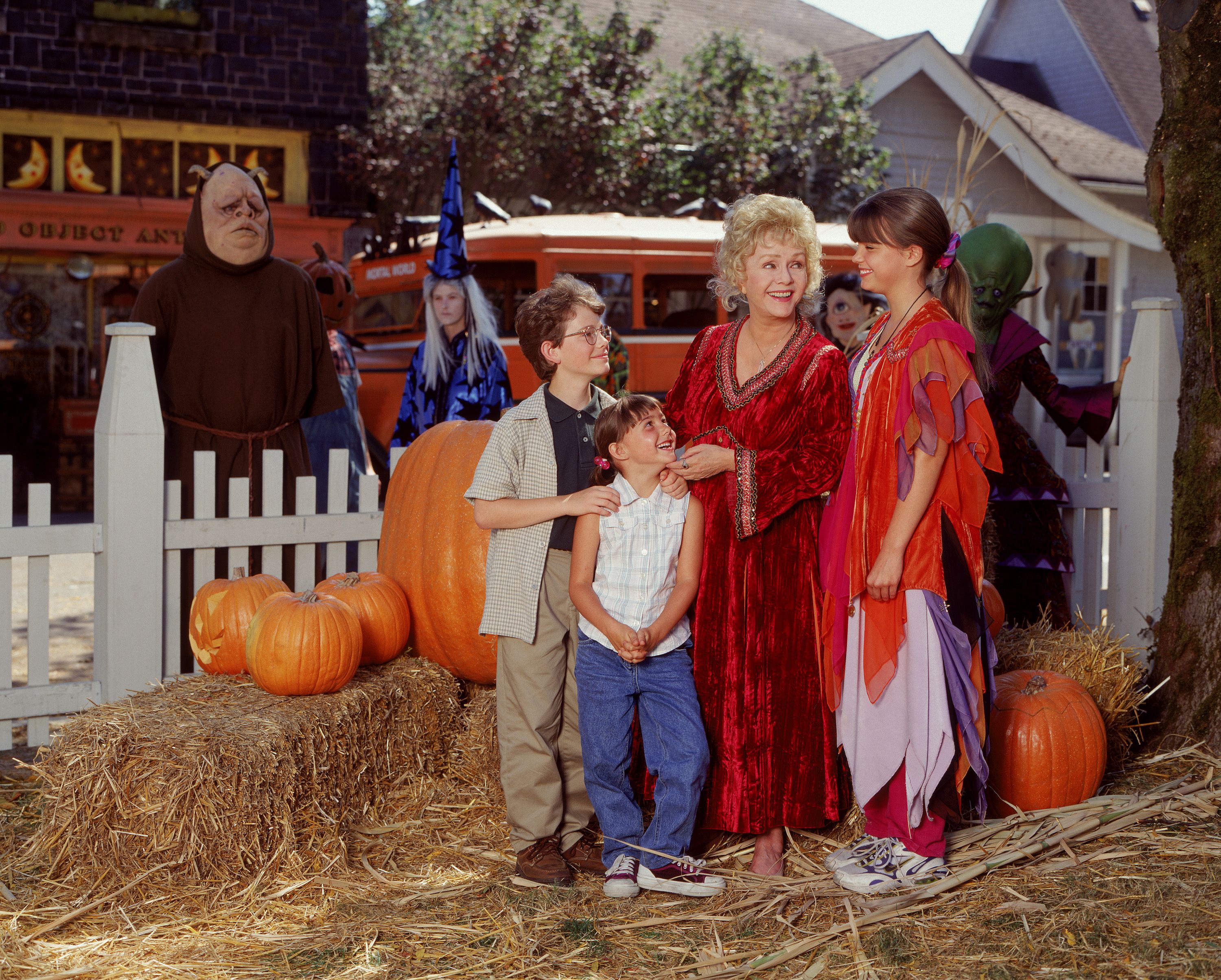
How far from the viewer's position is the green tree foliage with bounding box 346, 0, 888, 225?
1499 cm

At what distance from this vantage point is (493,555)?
11.4 feet

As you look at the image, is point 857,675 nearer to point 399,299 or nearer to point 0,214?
point 399,299

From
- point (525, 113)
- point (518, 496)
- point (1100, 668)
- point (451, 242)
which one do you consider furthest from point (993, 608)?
point (525, 113)

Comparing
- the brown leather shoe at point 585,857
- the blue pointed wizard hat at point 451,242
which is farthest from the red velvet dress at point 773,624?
the blue pointed wizard hat at point 451,242

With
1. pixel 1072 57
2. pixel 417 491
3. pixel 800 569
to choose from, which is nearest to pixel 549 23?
pixel 1072 57

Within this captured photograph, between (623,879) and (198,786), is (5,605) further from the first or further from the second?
(623,879)

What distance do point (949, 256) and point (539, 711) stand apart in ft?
5.53

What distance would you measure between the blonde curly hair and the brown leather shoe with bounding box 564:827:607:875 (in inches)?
65.2

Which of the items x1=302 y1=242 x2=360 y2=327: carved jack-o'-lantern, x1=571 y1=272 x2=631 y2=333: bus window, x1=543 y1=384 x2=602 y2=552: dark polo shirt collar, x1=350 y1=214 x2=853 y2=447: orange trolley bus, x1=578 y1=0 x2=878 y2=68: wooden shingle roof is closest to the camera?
x1=543 y1=384 x2=602 y2=552: dark polo shirt collar

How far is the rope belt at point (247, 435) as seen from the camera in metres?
4.54

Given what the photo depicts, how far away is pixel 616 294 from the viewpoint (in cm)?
1072

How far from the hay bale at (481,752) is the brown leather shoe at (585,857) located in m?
0.40
